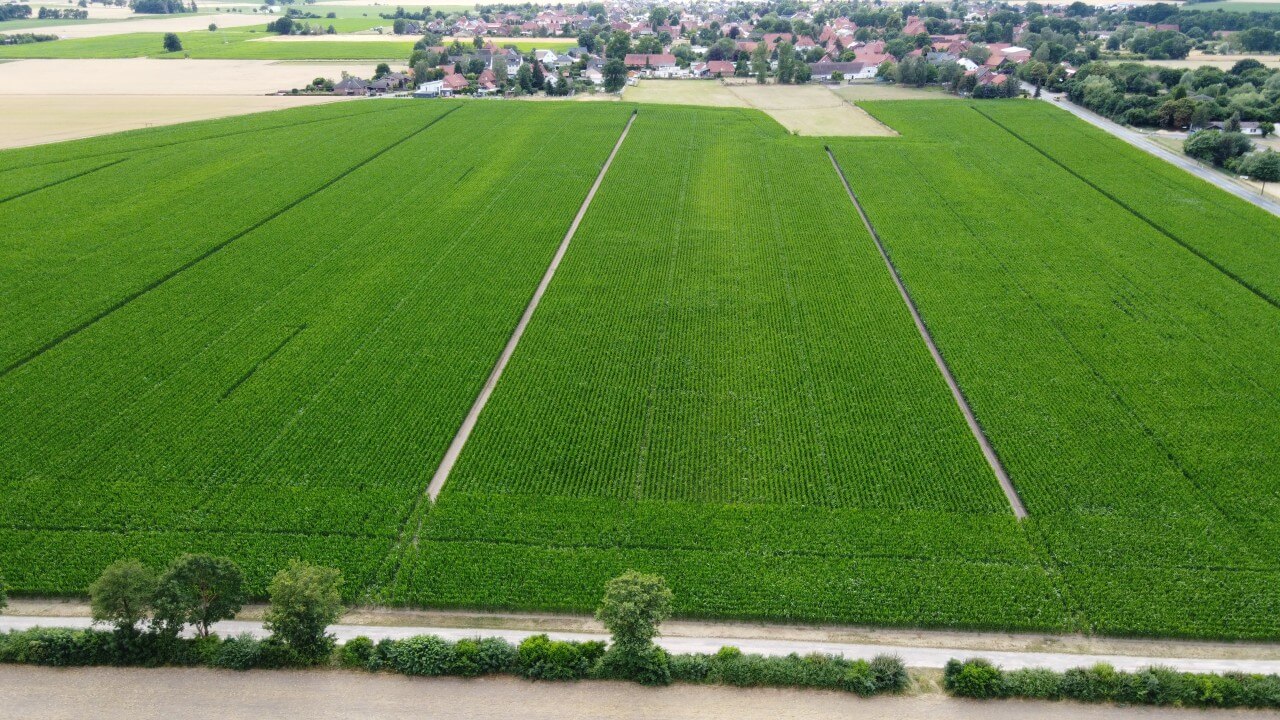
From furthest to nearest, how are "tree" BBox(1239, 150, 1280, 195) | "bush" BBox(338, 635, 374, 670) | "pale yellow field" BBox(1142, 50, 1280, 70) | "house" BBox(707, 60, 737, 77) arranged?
1. "house" BBox(707, 60, 737, 77)
2. "pale yellow field" BBox(1142, 50, 1280, 70)
3. "tree" BBox(1239, 150, 1280, 195)
4. "bush" BBox(338, 635, 374, 670)

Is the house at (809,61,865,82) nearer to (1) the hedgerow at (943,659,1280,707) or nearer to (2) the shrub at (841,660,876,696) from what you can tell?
(1) the hedgerow at (943,659,1280,707)

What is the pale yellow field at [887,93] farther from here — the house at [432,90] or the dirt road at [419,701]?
the dirt road at [419,701]

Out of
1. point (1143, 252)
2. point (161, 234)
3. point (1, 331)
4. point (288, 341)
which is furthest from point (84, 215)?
point (1143, 252)

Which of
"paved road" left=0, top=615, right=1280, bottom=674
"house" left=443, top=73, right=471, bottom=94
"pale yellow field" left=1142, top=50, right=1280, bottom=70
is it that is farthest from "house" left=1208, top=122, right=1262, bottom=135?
"house" left=443, top=73, right=471, bottom=94

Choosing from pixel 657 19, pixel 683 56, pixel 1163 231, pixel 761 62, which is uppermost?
pixel 657 19

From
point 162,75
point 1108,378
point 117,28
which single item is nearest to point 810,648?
point 1108,378

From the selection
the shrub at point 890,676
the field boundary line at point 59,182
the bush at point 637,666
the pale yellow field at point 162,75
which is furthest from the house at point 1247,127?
the pale yellow field at point 162,75

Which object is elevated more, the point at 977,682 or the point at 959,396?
the point at 959,396

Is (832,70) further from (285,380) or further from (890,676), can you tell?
(890,676)
